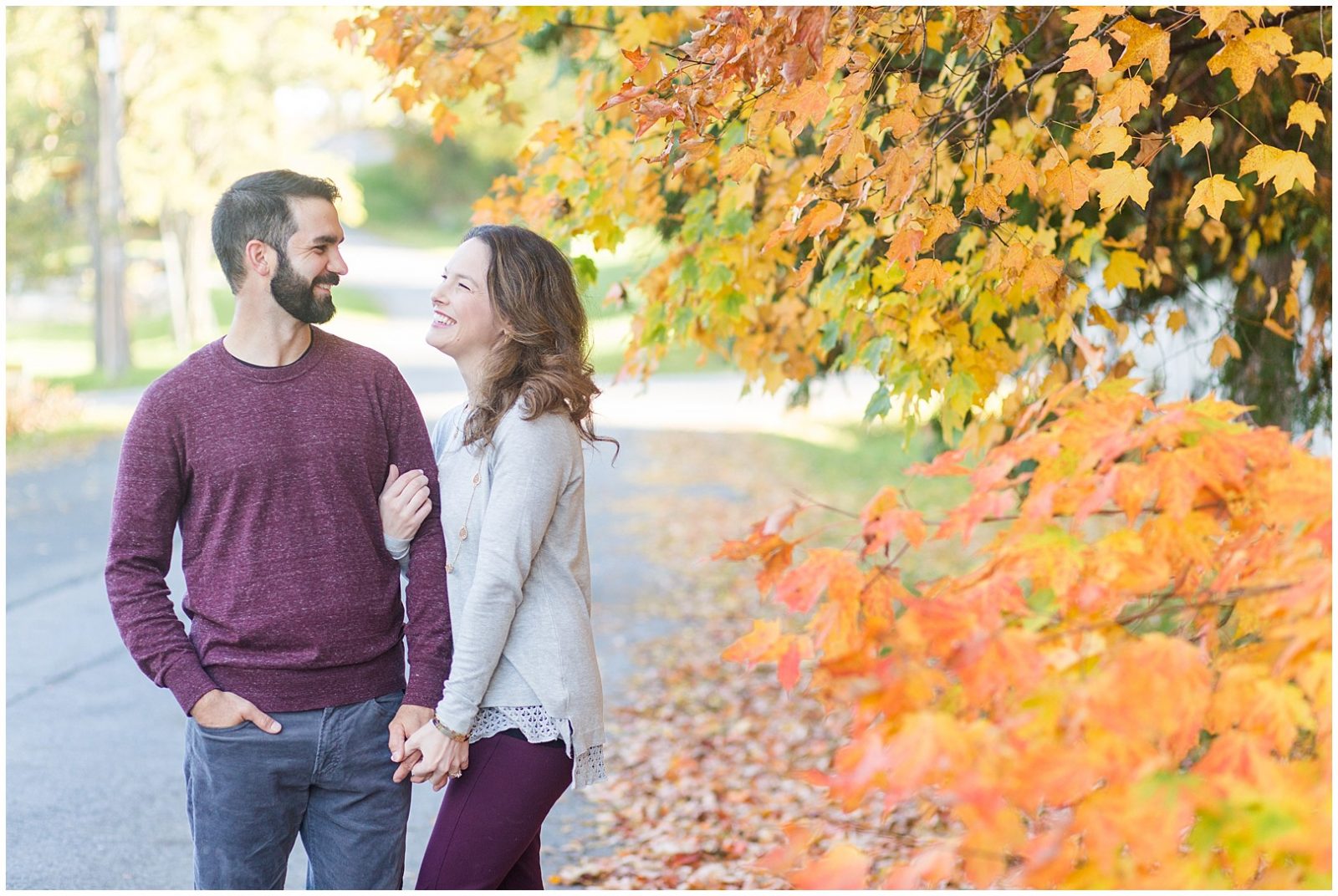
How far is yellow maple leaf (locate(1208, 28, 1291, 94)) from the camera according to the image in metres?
2.69

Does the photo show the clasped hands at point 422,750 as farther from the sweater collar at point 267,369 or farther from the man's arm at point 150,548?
the sweater collar at point 267,369

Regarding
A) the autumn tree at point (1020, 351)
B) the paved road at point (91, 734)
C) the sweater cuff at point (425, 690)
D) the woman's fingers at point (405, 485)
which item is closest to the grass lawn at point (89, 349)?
the paved road at point (91, 734)

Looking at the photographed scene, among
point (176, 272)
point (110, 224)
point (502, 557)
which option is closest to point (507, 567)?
point (502, 557)

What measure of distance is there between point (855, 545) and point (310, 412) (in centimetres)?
113

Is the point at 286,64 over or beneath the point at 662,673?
over

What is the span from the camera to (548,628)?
2506 millimetres

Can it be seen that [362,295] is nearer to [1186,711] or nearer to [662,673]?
[662,673]

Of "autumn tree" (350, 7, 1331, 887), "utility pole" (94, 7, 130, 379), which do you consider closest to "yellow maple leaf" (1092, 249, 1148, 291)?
"autumn tree" (350, 7, 1331, 887)

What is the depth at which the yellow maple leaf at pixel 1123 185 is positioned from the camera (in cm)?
269

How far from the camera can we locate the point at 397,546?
8.48 feet

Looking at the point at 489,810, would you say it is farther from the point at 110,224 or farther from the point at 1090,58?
the point at 110,224

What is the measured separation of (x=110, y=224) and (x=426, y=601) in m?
16.5

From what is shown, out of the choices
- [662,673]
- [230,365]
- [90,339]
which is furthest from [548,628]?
[90,339]

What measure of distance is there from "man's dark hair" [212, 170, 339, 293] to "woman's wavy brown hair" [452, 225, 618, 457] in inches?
15.4
